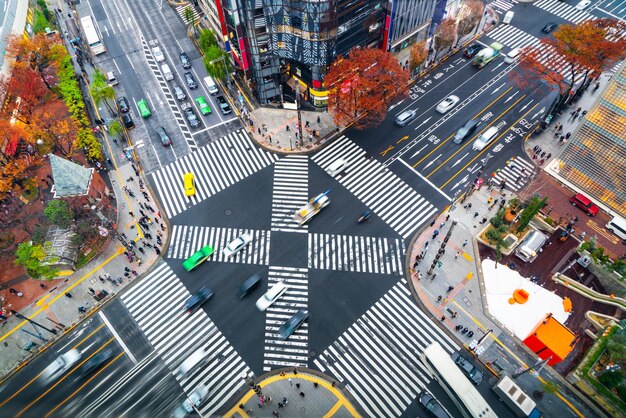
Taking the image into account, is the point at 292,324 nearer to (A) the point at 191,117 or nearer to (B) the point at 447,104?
(A) the point at 191,117

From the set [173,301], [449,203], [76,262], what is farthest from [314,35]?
[76,262]

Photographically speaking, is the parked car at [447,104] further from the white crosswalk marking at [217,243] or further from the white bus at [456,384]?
the white bus at [456,384]

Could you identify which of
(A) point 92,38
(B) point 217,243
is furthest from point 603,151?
(A) point 92,38

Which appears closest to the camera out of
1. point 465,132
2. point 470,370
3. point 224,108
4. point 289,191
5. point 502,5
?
point 470,370

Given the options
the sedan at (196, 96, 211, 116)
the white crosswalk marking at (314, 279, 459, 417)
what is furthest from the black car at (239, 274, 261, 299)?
the sedan at (196, 96, 211, 116)

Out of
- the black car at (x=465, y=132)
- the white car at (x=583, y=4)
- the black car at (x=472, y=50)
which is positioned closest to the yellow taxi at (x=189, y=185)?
the black car at (x=465, y=132)

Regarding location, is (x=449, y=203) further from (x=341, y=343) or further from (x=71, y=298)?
(x=71, y=298)
